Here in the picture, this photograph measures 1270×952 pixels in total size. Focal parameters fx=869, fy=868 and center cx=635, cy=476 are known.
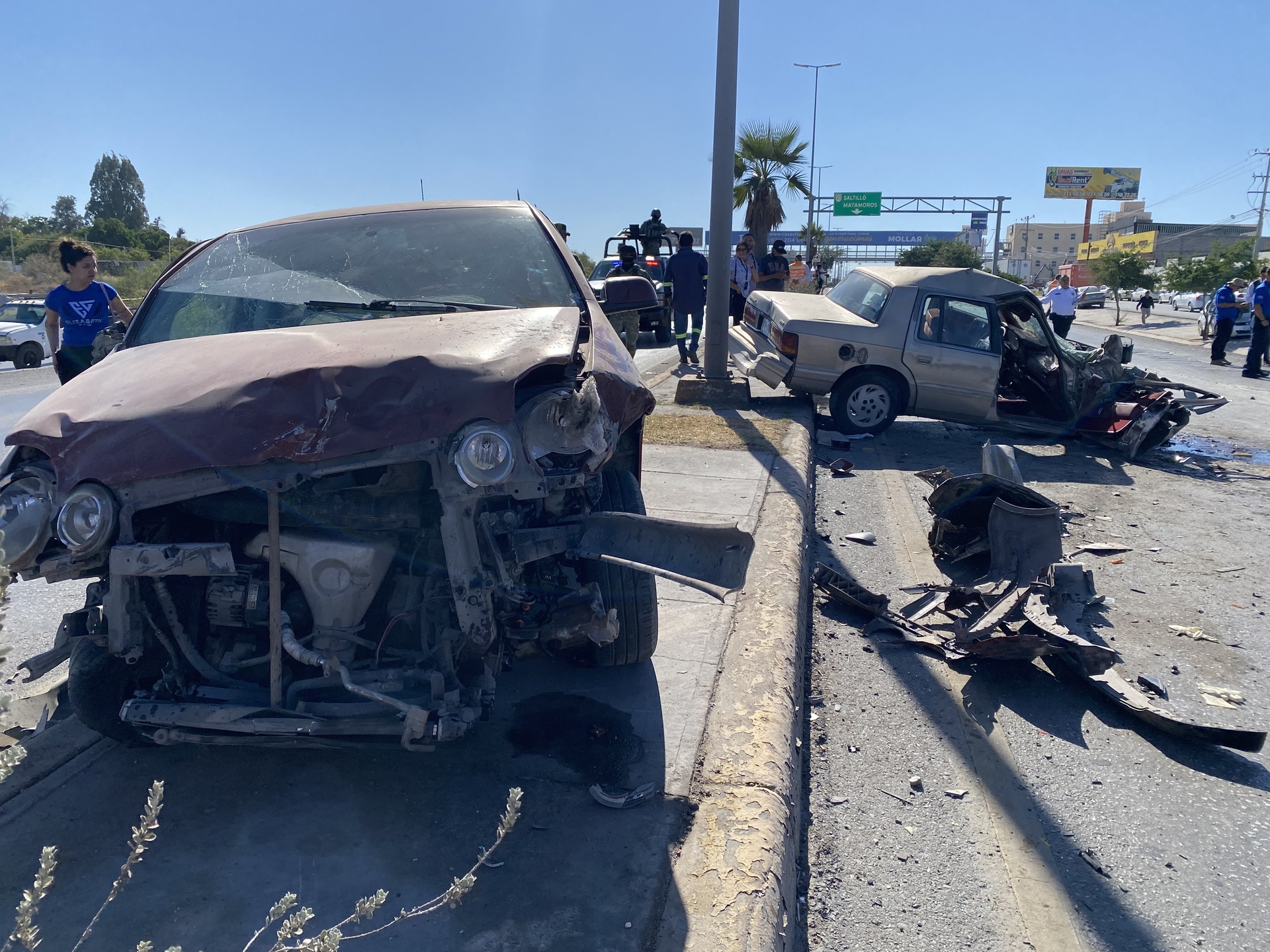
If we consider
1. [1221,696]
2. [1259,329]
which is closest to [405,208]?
[1221,696]

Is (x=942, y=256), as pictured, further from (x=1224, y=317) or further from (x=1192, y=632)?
(x=1192, y=632)

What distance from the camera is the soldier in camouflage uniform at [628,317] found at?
4.30 meters

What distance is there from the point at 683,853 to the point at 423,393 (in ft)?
4.96

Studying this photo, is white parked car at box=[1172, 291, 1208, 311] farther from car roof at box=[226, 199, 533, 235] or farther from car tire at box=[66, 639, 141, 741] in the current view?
car tire at box=[66, 639, 141, 741]

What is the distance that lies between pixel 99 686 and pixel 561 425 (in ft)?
5.68

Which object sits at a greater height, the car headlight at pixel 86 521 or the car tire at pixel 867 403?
the car headlight at pixel 86 521

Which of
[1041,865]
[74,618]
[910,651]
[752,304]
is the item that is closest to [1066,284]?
[752,304]

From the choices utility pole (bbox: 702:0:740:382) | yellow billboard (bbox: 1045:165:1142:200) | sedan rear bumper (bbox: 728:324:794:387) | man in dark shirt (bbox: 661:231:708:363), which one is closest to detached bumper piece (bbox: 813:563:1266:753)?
sedan rear bumper (bbox: 728:324:794:387)

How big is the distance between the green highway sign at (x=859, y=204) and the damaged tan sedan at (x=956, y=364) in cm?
4847

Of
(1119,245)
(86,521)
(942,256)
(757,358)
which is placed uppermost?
(1119,245)

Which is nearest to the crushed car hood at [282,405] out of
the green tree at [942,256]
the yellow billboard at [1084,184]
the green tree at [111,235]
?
the green tree at [942,256]

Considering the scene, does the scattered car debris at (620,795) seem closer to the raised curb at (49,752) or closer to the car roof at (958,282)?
the raised curb at (49,752)

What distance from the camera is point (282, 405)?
7.98ft

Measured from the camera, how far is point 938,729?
353 centimetres
